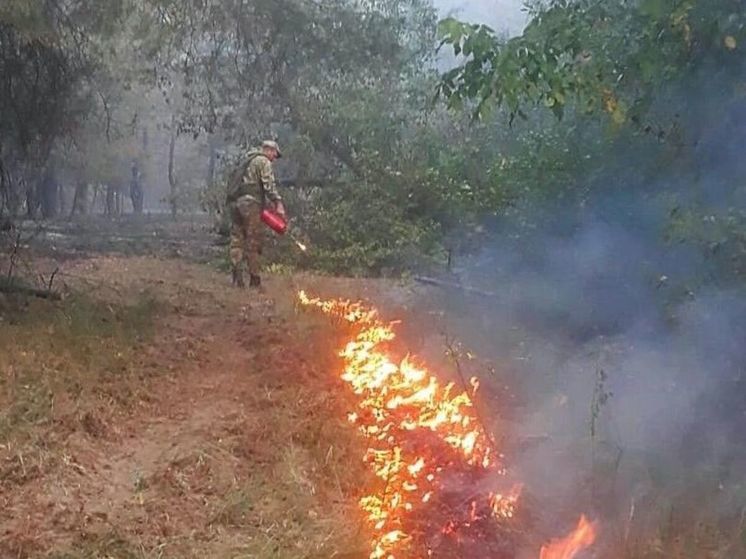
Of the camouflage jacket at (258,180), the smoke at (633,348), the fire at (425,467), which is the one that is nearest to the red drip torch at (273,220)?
the camouflage jacket at (258,180)

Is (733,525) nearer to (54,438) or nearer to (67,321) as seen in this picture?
(54,438)

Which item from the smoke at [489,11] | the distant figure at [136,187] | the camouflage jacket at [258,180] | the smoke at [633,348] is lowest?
the smoke at [633,348]

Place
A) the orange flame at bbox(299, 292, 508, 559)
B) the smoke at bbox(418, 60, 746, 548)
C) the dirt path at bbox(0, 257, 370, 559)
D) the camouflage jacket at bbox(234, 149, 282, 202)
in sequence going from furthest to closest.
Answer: the camouflage jacket at bbox(234, 149, 282, 202) < the smoke at bbox(418, 60, 746, 548) < the orange flame at bbox(299, 292, 508, 559) < the dirt path at bbox(0, 257, 370, 559)

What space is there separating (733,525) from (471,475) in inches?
56.2

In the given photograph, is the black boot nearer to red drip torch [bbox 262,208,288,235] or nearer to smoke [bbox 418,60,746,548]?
red drip torch [bbox 262,208,288,235]

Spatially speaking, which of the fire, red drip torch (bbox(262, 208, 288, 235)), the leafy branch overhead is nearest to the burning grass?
the fire

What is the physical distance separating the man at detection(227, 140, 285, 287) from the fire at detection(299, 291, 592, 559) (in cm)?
418

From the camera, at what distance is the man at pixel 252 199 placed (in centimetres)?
1155

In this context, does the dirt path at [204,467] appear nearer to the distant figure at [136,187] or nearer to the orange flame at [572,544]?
the orange flame at [572,544]

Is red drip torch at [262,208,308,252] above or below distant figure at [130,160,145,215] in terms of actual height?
below

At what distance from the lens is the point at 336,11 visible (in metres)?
15.9

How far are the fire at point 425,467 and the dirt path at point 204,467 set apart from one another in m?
0.19

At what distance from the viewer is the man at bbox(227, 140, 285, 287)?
11.5 metres

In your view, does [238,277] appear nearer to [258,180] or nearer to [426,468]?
[258,180]
